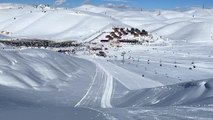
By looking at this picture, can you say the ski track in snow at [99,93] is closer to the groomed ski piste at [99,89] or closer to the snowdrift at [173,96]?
the groomed ski piste at [99,89]

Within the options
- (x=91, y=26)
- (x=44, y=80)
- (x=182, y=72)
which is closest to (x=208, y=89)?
(x=44, y=80)

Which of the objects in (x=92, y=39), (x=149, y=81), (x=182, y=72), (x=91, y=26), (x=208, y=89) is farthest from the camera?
(x=91, y=26)

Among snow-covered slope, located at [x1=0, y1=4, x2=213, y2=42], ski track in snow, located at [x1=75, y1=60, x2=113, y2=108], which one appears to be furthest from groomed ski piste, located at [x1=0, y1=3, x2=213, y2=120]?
snow-covered slope, located at [x1=0, y1=4, x2=213, y2=42]

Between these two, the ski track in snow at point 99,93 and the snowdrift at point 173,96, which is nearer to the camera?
the snowdrift at point 173,96

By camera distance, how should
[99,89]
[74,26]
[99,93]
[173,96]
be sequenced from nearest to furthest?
[173,96]
[99,93]
[99,89]
[74,26]

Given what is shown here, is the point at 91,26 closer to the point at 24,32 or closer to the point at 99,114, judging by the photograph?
the point at 24,32

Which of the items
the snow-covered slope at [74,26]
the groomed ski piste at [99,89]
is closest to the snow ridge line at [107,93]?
the groomed ski piste at [99,89]

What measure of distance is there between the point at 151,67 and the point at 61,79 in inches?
609

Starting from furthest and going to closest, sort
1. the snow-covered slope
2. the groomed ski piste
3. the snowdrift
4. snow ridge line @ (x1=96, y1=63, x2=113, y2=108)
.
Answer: the snow-covered slope, snow ridge line @ (x1=96, y1=63, x2=113, y2=108), the snowdrift, the groomed ski piste

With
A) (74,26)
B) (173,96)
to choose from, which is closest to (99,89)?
(173,96)

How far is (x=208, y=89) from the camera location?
20.7 m

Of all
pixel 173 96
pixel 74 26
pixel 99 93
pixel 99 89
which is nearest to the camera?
pixel 173 96

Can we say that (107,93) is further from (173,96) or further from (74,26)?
(74,26)

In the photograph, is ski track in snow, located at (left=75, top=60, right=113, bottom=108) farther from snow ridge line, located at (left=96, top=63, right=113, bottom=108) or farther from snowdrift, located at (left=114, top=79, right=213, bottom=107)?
snowdrift, located at (left=114, top=79, right=213, bottom=107)
